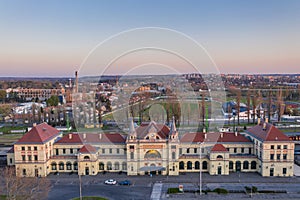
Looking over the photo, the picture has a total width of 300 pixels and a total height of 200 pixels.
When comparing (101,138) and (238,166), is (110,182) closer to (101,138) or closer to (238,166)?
(101,138)

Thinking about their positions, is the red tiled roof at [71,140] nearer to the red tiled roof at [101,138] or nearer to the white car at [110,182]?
the red tiled roof at [101,138]

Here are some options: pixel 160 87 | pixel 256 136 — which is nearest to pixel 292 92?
pixel 160 87

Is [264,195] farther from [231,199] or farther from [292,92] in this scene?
[292,92]

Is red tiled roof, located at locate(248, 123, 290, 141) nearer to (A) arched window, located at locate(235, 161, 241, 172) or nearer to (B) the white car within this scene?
(A) arched window, located at locate(235, 161, 241, 172)

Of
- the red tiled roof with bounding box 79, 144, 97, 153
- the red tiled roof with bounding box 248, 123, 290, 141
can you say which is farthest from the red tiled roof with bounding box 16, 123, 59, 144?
the red tiled roof with bounding box 248, 123, 290, 141

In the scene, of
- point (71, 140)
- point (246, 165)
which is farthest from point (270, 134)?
point (71, 140)

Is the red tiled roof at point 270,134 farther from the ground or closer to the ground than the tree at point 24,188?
farther from the ground

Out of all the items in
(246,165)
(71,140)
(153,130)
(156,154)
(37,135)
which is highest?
(153,130)

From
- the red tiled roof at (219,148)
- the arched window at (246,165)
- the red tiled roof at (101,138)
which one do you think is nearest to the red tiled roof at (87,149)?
the red tiled roof at (101,138)
